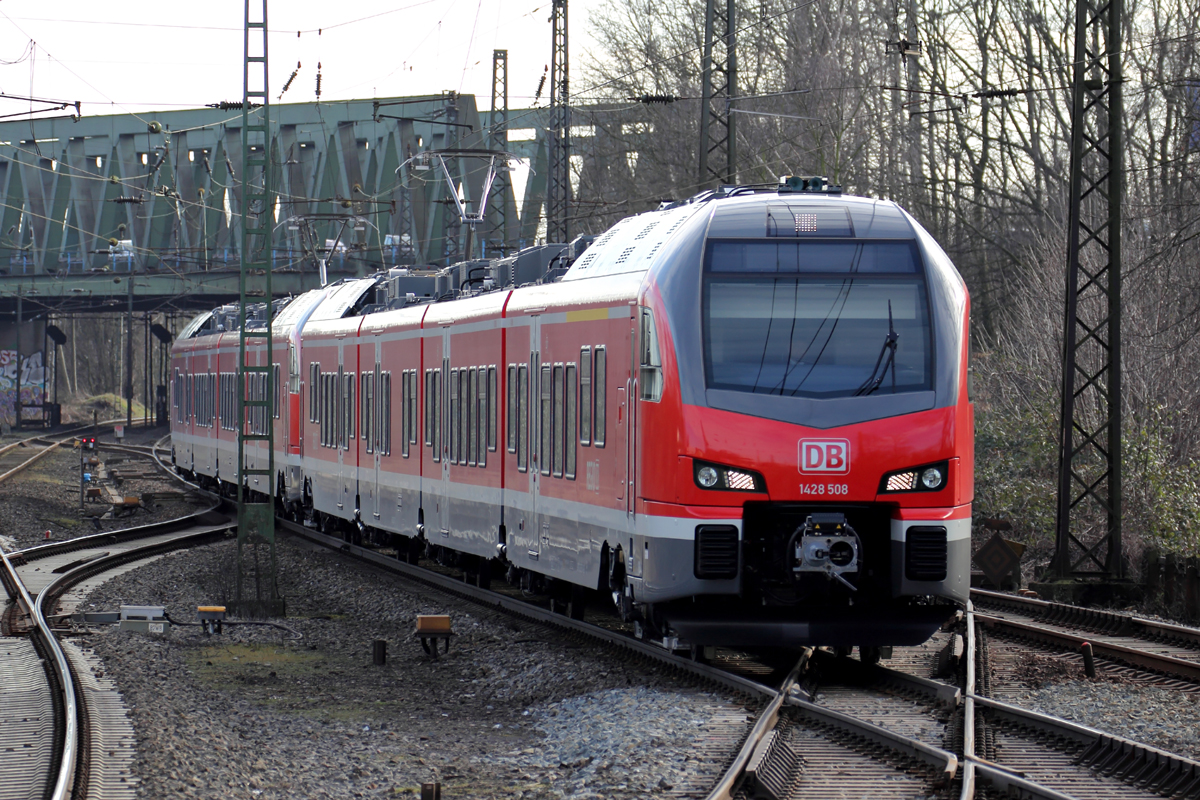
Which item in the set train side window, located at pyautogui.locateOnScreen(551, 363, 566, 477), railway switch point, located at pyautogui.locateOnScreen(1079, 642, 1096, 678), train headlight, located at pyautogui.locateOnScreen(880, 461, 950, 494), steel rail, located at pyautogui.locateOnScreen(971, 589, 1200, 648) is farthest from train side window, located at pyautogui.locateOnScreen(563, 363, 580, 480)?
steel rail, located at pyautogui.locateOnScreen(971, 589, 1200, 648)

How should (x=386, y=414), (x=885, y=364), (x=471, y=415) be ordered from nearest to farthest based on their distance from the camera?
(x=885, y=364), (x=471, y=415), (x=386, y=414)

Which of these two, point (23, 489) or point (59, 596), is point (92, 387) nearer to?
point (23, 489)

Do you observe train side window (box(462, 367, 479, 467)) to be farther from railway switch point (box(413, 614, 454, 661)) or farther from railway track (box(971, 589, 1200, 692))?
railway track (box(971, 589, 1200, 692))

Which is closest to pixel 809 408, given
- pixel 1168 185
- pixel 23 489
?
pixel 1168 185

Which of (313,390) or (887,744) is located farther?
(313,390)

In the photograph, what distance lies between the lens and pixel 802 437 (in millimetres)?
10938

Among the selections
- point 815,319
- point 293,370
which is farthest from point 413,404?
point 815,319

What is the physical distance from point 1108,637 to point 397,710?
6.29m

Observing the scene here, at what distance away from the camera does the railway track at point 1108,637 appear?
11.9m

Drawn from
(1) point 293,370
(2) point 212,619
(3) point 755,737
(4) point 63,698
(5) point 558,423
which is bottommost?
(2) point 212,619

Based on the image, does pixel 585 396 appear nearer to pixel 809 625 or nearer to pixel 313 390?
pixel 809 625

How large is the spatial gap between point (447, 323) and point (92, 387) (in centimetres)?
9362

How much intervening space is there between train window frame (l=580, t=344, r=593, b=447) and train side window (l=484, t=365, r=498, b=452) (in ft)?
9.83

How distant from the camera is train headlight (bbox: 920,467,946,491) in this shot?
11148 millimetres
